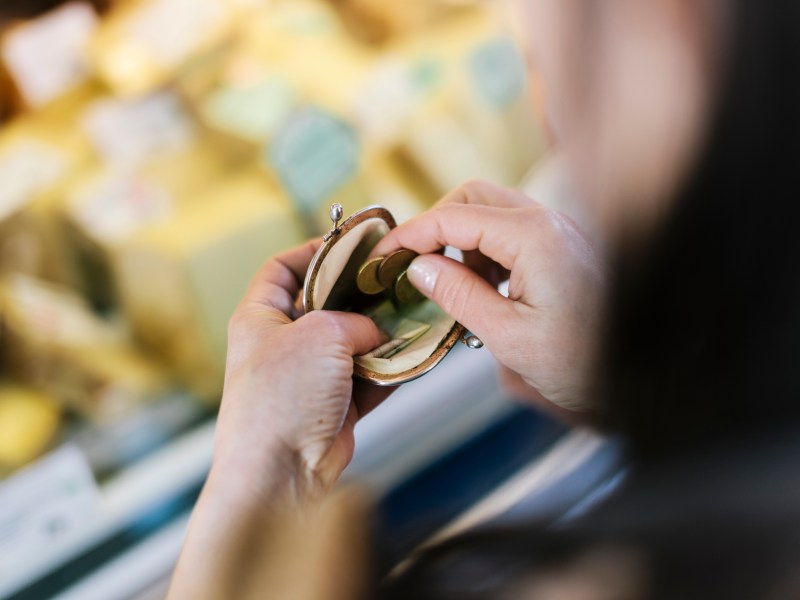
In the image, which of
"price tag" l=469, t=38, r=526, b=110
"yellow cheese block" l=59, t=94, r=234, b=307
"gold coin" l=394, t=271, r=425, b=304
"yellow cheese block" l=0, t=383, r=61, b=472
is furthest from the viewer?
"price tag" l=469, t=38, r=526, b=110

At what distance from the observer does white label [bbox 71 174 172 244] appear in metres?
1.10

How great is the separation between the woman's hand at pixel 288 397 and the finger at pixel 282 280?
0.13 feet

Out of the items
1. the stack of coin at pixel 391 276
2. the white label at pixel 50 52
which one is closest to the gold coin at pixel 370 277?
the stack of coin at pixel 391 276

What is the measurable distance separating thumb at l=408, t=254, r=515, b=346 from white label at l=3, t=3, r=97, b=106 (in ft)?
2.65

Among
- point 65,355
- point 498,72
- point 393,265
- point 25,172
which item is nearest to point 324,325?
point 393,265

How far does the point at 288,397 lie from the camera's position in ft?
2.19

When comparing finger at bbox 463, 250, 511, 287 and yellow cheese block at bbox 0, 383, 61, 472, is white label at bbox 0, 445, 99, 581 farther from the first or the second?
finger at bbox 463, 250, 511, 287

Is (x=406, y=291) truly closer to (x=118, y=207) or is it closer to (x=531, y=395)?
(x=531, y=395)

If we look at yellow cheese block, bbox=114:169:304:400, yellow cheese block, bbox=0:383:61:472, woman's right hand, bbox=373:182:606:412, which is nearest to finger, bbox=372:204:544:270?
woman's right hand, bbox=373:182:606:412

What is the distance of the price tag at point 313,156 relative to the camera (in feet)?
3.89

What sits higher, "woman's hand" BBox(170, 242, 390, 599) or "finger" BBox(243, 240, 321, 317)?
"finger" BBox(243, 240, 321, 317)

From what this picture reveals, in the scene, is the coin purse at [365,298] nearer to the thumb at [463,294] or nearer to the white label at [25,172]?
the thumb at [463,294]

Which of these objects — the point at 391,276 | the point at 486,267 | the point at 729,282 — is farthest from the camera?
the point at 486,267

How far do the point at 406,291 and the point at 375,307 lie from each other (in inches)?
1.6
